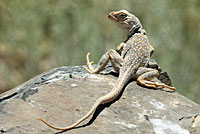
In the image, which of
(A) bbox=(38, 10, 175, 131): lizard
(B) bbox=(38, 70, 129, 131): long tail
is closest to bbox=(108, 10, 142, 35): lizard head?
(A) bbox=(38, 10, 175, 131): lizard

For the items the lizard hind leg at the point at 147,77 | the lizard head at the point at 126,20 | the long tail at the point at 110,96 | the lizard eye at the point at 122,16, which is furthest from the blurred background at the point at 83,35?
the long tail at the point at 110,96

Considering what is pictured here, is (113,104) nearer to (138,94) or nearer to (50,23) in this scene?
(138,94)

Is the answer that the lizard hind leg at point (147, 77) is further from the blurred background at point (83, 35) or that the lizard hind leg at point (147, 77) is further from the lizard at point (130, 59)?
the blurred background at point (83, 35)

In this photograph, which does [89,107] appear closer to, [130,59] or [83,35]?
[130,59]

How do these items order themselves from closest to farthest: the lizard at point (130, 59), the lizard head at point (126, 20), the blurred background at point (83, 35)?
the lizard at point (130, 59) → the lizard head at point (126, 20) → the blurred background at point (83, 35)

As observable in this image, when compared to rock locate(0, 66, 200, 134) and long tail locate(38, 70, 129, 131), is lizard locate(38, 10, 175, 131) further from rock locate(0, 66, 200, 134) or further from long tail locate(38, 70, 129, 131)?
rock locate(0, 66, 200, 134)

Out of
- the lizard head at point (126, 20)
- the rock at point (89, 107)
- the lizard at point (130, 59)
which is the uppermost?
the lizard head at point (126, 20)
